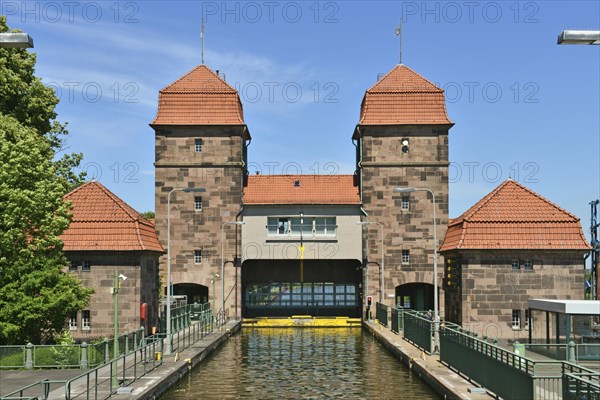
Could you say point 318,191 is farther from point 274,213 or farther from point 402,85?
point 402,85

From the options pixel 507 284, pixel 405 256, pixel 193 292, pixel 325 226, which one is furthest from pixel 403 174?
pixel 193 292

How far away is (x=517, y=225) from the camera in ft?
144

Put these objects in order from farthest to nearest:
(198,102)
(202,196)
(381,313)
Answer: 1. (198,102)
2. (202,196)
3. (381,313)

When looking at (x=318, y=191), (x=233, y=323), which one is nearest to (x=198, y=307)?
(x=233, y=323)

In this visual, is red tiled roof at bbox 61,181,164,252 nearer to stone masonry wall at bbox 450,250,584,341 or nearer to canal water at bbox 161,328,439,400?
canal water at bbox 161,328,439,400

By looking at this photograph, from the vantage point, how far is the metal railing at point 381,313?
51.7 m

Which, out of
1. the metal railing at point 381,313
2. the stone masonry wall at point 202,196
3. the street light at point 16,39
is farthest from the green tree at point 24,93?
the street light at point 16,39

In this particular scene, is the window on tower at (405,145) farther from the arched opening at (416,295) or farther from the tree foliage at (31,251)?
the tree foliage at (31,251)

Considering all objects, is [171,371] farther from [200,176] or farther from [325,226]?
[325,226]

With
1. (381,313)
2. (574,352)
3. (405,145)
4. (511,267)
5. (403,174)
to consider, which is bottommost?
(381,313)

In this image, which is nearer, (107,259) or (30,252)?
(30,252)

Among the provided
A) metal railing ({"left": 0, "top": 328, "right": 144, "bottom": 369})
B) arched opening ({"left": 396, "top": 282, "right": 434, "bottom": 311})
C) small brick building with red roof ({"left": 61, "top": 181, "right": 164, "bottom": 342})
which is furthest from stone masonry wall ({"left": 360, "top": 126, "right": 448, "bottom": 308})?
metal railing ({"left": 0, "top": 328, "right": 144, "bottom": 369})

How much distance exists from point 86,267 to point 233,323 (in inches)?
602

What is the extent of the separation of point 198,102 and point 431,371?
1458 inches
